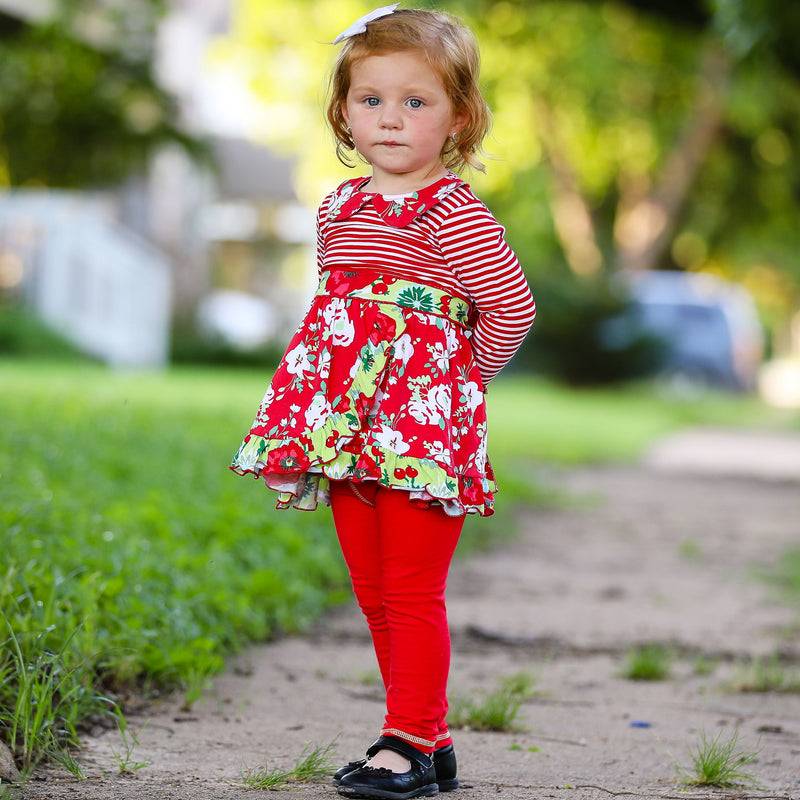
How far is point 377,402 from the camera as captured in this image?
2414 millimetres

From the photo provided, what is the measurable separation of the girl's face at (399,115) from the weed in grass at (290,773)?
1.15 m

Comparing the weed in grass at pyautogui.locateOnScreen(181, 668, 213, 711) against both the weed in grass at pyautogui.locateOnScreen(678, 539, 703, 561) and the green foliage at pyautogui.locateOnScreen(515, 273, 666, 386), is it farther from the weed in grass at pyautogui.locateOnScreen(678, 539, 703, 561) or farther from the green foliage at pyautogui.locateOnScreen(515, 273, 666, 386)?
the green foliage at pyautogui.locateOnScreen(515, 273, 666, 386)

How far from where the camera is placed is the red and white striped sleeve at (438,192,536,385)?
2.43 meters

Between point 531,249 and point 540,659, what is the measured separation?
70.5ft

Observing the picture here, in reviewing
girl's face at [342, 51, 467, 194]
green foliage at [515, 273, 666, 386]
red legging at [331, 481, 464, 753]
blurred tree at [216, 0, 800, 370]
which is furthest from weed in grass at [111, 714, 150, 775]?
blurred tree at [216, 0, 800, 370]

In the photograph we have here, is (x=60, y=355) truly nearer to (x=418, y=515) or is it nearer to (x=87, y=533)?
(x=87, y=533)

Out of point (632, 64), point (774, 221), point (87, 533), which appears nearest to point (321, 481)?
point (87, 533)

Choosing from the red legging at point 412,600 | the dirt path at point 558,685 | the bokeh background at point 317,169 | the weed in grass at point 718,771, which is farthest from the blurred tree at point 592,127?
the red legging at point 412,600

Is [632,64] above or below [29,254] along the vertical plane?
above

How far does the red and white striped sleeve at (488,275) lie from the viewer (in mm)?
2432

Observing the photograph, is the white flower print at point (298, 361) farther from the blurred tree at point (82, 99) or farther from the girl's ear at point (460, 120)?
the blurred tree at point (82, 99)

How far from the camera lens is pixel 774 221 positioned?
28016 mm

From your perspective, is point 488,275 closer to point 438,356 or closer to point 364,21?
point 438,356

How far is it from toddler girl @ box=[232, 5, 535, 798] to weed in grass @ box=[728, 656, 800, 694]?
1342mm
